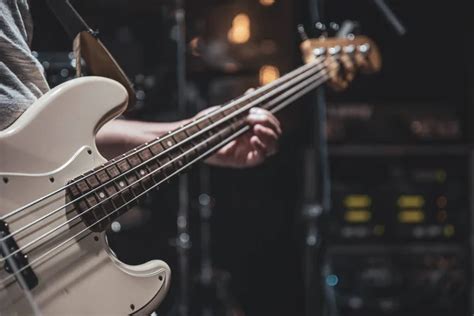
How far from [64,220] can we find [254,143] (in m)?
0.43

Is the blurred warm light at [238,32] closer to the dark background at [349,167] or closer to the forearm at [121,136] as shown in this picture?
the dark background at [349,167]

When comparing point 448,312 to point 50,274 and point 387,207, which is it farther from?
point 50,274

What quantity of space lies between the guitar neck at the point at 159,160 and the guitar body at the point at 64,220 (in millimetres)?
18

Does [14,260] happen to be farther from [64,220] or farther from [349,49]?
[349,49]

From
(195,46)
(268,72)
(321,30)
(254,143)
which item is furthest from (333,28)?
(268,72)

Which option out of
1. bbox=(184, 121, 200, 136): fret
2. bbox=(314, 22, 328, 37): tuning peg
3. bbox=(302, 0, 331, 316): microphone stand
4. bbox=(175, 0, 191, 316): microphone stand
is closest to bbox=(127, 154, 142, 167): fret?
bbox=(184, 121, 200, 136): fret

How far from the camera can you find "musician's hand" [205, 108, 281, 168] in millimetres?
1190

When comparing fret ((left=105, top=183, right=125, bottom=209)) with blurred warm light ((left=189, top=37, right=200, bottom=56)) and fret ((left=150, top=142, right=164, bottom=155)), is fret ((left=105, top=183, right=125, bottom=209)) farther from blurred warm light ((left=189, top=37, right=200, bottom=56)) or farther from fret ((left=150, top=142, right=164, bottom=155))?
blurred warm light ((left=189, top=37, right=200, bottom=56))

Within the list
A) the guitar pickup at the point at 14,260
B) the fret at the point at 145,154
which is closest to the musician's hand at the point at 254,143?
the fret at the point at 145,154

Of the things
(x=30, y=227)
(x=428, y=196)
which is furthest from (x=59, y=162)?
(x=428, y=196)

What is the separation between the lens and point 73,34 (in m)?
1.12

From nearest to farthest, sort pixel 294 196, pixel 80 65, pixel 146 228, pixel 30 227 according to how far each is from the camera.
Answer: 1. pixel 30 227
2. pixel 80 65
3. pixel 146 228
4. pixel 294 196

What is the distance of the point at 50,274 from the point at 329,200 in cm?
173

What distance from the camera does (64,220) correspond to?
882 mm
